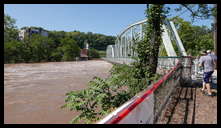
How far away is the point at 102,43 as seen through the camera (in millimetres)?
112062

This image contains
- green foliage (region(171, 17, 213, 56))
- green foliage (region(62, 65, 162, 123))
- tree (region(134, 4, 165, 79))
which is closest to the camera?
green foliage (region(62, 65, 162, 123))

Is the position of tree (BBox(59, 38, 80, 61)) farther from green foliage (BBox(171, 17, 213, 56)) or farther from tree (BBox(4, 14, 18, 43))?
green foliage (BBox(171, 17, 213, 56))

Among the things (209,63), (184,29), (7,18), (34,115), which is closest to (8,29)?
(7,18)

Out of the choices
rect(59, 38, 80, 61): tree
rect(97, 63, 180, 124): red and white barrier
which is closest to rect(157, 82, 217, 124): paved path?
rect(97, 63, 180, 124): red and white barrier

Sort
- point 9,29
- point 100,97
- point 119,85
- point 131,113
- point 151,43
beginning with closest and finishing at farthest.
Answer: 1. point 131,113
2. point 100,97
3. point 119,85
4. point 151,43
5. point 9,29

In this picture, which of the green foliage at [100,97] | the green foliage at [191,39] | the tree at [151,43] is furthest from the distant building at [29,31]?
the green foliage at [100,97]

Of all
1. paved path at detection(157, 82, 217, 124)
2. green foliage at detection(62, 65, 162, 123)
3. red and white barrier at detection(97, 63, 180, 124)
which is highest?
red and white barrier at detection(97, 63, 180, 124)

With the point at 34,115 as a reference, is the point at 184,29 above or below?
above

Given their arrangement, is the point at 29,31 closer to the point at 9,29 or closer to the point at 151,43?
the point at 9,29

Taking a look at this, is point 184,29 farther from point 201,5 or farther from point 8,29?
point 8,29

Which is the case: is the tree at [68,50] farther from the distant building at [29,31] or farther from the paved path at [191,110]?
the paved path at [191,110]

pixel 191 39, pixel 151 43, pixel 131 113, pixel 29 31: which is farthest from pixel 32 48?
pixel 131 113

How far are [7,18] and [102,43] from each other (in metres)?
64.8
